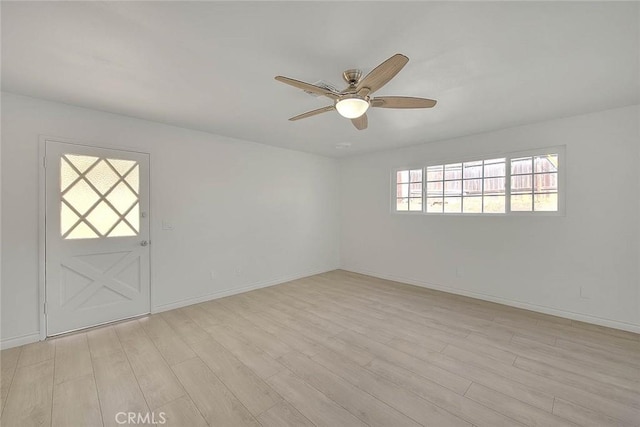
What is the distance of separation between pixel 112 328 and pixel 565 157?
5.89 metres

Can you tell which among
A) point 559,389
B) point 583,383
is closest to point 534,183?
point 583,383

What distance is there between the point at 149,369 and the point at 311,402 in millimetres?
1441

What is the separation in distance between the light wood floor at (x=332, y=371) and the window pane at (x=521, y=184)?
1660 mm

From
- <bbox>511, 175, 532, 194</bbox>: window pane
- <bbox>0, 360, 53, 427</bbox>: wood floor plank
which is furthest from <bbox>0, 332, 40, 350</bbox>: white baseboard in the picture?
<bbox>511, 175, 532, 194</bbox>: window pane

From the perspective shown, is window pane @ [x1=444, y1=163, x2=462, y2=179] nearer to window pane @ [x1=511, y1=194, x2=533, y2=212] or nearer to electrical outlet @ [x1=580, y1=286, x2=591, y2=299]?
window pane @ [x1=511, y1=194, x2=533, y2=212]

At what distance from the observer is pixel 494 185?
386 cm

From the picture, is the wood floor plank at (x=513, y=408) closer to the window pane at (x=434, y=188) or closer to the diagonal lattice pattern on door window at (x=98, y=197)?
the window pane at (x=434, y=188)

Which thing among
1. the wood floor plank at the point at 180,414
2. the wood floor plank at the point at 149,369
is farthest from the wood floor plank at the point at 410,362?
the wood floor plank at the point at 149,369

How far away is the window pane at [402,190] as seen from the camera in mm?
4840

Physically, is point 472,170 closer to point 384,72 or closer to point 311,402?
point 384,72

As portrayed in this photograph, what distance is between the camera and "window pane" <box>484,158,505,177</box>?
3775mm

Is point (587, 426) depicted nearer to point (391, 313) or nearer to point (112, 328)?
point (391, 313)

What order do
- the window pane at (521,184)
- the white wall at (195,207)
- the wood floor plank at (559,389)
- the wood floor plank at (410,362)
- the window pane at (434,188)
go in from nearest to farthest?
the wood floor plank at (559,389) < the wood floor plank at (410,362) < the white wall at (195,207) < the window pane at (521,184) < the window pane at (434,188)

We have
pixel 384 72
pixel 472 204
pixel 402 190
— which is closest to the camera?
pixel 384 72
